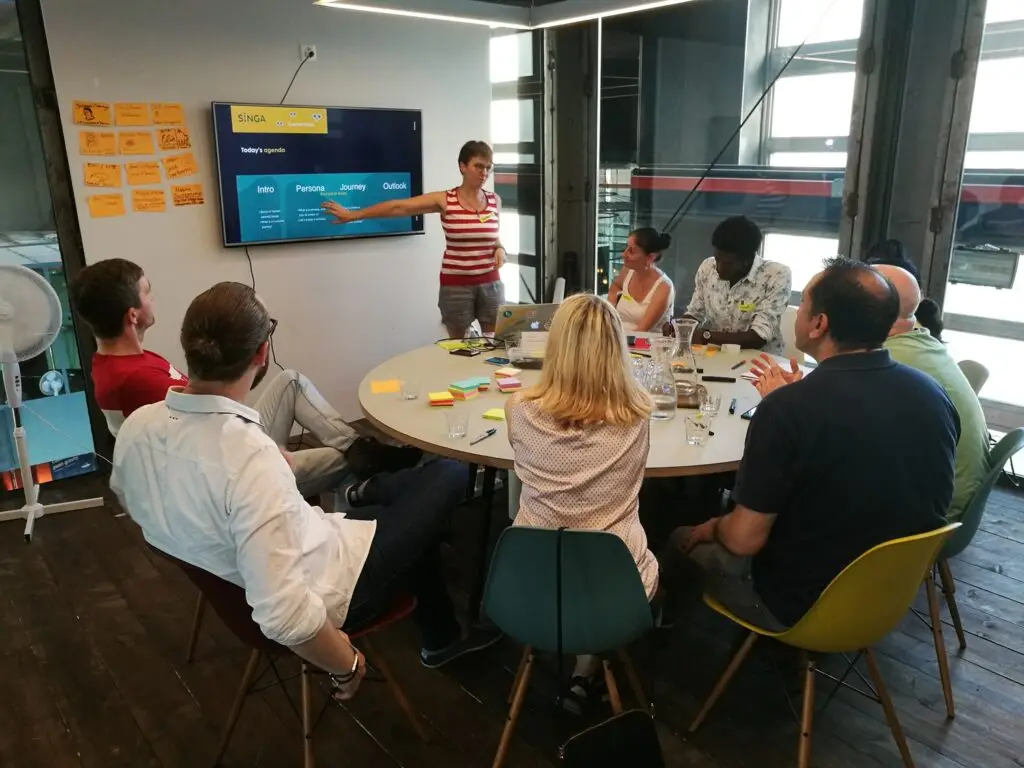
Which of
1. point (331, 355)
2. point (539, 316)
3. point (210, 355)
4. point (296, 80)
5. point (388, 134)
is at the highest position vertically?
point (296, 80)

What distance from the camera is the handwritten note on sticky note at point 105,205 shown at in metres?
3.67

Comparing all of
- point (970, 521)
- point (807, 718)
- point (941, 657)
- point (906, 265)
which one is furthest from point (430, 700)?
point (906, 265)

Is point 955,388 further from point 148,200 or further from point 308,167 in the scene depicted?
point 148,200

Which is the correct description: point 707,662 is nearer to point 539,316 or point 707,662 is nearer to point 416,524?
point 416,524

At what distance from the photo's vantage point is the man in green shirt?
86.7 inches

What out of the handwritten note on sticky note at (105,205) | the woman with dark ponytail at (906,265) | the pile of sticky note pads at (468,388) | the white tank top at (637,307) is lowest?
the pile of sticky note pads at (468,388)

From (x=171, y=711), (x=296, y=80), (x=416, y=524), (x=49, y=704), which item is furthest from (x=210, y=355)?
(x=296, y=80)

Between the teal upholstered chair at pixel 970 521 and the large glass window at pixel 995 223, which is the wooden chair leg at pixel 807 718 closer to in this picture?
the teal upholstered chair at pixel 970 521

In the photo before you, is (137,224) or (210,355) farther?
(137,224)

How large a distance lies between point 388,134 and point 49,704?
3.34 metres

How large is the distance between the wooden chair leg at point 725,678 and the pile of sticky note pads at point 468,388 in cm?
123

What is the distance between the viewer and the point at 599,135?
5254mm


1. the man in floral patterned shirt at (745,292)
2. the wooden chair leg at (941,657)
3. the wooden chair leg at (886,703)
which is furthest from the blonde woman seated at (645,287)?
the wooden chair leg at (886,703)

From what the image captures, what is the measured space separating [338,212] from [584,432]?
2.95m
